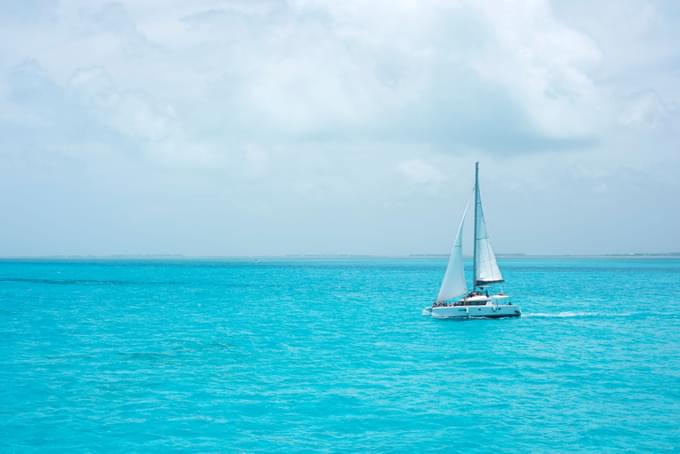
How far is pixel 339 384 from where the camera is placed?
116 feet

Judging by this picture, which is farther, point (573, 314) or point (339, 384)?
point (573, 314)

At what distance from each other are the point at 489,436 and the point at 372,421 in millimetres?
5638

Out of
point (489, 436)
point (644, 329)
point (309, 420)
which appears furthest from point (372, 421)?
point (644, 329)

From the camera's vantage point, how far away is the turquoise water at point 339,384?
26.0 m

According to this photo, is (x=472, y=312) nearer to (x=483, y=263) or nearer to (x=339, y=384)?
(x=483, y=263)

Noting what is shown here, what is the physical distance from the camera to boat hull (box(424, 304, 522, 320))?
208ft

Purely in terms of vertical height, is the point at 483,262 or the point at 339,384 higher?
the point at 483,262

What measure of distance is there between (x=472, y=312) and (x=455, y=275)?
4626mm

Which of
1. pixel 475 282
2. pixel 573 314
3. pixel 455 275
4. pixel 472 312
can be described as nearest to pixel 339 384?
pixel 472 312

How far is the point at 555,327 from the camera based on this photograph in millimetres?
61625

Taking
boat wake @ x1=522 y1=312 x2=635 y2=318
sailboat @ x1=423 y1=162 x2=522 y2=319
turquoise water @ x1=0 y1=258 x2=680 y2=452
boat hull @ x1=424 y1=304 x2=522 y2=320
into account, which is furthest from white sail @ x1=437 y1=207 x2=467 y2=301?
boat wake @ x1=522 y1=312 x2=635 y2=318

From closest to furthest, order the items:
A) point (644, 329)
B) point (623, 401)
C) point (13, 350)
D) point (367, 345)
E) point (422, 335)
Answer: point (623, 401), point (13, 350), point (367, 345), point (422, 335), point (644, 329)

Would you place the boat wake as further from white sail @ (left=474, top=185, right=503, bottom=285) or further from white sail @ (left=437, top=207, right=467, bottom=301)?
white sail @ (left=437, top=207, right=467, bottom=301)

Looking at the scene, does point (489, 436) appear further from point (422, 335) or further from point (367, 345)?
point (422, 335)
